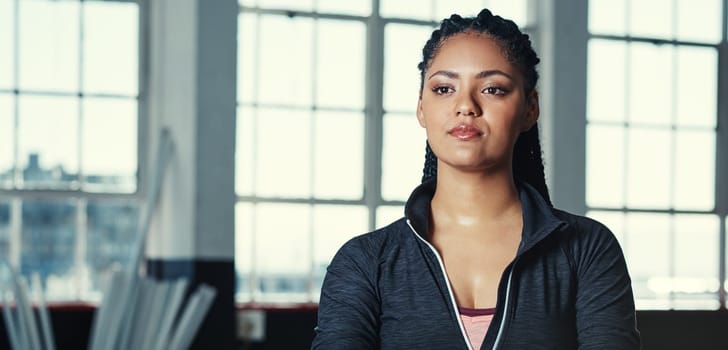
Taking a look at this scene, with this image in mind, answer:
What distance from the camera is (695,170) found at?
5859 mm

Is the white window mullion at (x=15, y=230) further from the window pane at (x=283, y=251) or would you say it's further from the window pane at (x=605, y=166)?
the window pane at (x=605, y=166)

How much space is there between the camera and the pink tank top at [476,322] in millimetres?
1045

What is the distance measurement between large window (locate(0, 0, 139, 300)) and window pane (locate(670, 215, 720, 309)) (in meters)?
2.89

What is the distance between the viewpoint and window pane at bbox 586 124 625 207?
5.56m

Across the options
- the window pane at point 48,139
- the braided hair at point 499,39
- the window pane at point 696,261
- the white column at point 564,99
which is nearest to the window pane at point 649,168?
the window pane at point 696,261

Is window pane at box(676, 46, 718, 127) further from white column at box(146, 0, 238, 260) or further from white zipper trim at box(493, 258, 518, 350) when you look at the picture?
white zipper trim at box(493, 258, 518, 350)

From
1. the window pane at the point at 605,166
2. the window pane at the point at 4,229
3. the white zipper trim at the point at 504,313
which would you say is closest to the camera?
the white zipper trim at the point at 504,313

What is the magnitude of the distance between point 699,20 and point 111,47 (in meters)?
3.16

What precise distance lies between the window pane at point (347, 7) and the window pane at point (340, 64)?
5 centimetres

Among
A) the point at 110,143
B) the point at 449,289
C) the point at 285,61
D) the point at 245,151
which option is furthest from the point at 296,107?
the point at 449,289

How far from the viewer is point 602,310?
42.3 inches

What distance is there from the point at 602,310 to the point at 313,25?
13.7 feet

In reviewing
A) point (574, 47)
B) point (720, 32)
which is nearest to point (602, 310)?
point (574, 47)

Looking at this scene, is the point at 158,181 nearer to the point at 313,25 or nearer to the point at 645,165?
the point at 313,25
